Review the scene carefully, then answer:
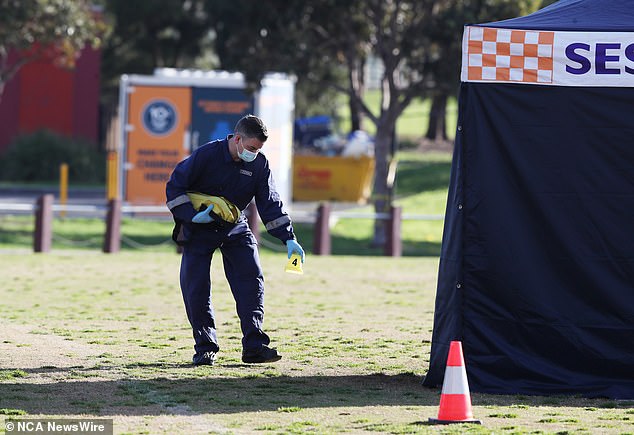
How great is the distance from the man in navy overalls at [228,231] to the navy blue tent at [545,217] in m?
1.39

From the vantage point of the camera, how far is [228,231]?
361 inches

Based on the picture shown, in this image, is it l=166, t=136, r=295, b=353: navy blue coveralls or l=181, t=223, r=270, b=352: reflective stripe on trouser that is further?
l=181, t=223, r=270, b=352: reflective stripe on trouser

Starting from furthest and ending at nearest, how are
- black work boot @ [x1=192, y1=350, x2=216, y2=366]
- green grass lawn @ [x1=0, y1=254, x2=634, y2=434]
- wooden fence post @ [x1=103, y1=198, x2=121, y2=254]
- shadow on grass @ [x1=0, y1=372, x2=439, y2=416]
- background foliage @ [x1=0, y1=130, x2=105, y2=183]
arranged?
background foliage @ [x1=0, y1=130, x2=105, y2=183], wooden fence post @ [x1=103, y1=198, x2=121, y2=254], black work boot @ [x1=192, y1=350, x2=216, y2=366], shadow on grass @ [x1=0, y1=372, x2=439, y2=416], green grass lawn @ [x1=0, y1=254, x2=634, y2=434]

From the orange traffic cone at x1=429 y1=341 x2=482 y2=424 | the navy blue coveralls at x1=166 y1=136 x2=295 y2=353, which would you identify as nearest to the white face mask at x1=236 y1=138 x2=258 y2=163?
the navy blue coveralls at x1=166 y1=136 x2=295 y2=353

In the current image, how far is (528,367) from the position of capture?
332 inches

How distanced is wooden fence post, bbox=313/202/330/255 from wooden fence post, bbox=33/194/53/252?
4415 mm

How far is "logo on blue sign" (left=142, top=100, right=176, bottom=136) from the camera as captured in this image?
25328 millimetres

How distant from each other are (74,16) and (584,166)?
19665 mm

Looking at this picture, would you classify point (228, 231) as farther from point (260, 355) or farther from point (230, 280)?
point (260, 355)

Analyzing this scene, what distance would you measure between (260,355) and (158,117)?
16.8 metres

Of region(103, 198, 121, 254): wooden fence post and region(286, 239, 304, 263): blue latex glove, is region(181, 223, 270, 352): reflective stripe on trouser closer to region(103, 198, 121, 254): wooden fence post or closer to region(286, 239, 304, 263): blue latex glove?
region(286, 239, 304, 263): blue latex glove

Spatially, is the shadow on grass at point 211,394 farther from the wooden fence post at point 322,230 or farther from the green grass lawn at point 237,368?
the wooden fence post at point 322,230

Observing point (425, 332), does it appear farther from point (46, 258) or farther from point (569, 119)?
point (46, 258)

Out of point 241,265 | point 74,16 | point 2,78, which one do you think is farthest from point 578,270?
point 2,78
